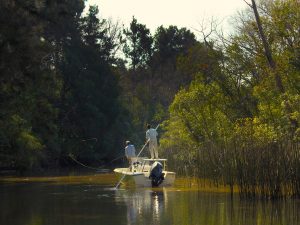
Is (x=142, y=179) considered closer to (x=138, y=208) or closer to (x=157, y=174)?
(x=157, y=174)

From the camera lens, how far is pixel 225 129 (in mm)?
41781

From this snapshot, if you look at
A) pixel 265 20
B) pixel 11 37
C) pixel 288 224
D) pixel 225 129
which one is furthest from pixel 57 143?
pixel 288 224

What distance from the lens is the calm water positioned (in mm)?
21922

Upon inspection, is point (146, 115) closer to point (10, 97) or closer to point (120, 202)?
point (10, 97)

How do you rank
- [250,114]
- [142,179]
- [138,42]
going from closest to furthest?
[142,179]
[250,114]
[138,42]

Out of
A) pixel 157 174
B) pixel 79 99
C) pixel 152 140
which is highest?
pixel 79 99

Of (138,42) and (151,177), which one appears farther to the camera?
(138,42)

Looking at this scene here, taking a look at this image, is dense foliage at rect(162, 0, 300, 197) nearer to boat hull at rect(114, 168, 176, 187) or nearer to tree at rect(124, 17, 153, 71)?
boat hull at rect(114, 168, 176, 187)

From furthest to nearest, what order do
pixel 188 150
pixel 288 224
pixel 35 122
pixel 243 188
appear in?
pixel 35 122, pixel 188 150, pixel 243 188, pixel 288 224

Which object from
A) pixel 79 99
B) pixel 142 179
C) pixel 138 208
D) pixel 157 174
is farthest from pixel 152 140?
pixel 79 99

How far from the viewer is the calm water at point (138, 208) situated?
863 inches

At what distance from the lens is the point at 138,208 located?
2547 centimetres

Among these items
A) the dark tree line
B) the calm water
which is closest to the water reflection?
the calm water

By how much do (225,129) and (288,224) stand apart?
21.1 meters
